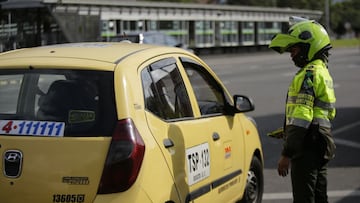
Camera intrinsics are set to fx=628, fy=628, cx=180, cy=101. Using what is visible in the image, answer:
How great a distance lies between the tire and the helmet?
178cm

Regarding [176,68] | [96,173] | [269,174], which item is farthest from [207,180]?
[269,174]

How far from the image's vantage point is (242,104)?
5848 mm

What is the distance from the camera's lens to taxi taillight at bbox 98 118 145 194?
3.86m

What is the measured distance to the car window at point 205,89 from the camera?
5266mm

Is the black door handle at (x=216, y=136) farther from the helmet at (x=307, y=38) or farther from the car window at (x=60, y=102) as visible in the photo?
the car window at (x=60, y=102)

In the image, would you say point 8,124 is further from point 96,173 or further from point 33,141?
point 96,173

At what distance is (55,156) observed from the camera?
12.9 ft

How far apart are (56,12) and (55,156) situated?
27275mm

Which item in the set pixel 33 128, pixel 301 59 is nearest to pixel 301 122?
pixel 301 59

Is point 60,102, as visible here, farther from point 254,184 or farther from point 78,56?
point 254,184

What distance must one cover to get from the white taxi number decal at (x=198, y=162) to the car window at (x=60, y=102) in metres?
0.84

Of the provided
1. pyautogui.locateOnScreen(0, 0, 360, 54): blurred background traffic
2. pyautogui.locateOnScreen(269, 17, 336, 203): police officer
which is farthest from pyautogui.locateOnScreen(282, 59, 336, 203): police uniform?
pyautogui.locateOnScreen(0, 0, 360, 54): blurred background traffic

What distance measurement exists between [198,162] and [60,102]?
1.20 m

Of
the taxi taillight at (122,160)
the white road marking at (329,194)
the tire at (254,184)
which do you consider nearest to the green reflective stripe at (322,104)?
the taxi taillight at (122,160)
